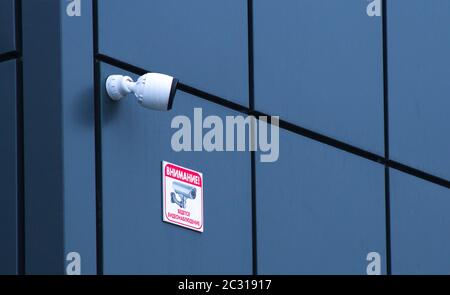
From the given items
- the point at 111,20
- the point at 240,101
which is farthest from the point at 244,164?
the point at 111,20

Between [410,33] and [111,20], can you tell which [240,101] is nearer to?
[111,20]

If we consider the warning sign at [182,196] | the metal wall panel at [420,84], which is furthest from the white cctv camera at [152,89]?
the metal wall panel at [420,84]

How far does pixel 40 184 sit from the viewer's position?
7.84 metres

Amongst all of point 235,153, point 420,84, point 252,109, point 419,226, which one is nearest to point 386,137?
point 420,84

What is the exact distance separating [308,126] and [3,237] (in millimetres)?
2371

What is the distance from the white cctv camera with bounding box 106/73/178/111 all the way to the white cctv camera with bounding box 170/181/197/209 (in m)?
0.71

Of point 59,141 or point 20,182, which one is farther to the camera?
point 20,182

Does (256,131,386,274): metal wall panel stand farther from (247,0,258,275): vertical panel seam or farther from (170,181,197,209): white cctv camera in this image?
(170,181,197,209): white cctv camera

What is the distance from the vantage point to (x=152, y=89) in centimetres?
774

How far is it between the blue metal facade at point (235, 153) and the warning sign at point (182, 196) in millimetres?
56

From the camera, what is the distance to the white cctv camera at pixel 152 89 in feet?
25.3

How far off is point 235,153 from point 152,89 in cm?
113

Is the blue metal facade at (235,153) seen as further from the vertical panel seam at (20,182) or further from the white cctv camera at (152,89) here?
the white cctv camera at (152,89)

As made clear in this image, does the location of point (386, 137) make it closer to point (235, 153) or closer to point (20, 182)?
point (235, 153)
